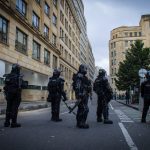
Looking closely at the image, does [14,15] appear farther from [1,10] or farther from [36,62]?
[36,62]

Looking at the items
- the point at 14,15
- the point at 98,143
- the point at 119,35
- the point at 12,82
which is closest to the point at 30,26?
the point at 14,15

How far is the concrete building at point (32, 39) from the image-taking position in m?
26.6

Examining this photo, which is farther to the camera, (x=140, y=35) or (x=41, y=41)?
(x=140, y=35)

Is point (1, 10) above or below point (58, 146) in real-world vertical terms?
above

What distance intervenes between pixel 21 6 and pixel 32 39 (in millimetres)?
4022

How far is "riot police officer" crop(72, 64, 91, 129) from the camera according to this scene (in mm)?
9273

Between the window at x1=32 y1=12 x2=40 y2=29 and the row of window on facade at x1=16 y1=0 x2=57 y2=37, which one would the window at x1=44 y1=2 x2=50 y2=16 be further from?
the window at x1=32 y1=12 x2=40 y2=29

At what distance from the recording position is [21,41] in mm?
30484

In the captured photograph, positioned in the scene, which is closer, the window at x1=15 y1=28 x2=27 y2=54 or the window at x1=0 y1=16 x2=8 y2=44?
the window at x1=0 y1=16 x2=8 y2=44

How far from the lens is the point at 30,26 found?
32.0 m

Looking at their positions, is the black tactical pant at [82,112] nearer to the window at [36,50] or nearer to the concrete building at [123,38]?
the window at [36,50]

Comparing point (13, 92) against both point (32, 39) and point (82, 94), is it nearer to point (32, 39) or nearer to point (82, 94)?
point (82, 94)

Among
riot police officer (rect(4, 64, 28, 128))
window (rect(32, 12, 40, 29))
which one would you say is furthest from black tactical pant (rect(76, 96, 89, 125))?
window (rect(32, 12, 40, 29))

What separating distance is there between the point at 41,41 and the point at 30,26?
215 inches
